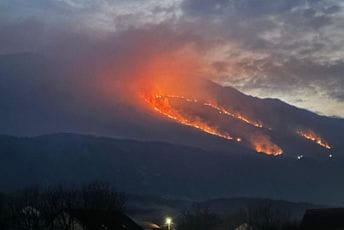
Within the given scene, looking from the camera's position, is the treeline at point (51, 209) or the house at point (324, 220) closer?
the house at point (324, 220)

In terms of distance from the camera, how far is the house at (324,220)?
8912cm

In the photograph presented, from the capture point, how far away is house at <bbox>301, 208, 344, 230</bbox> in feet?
292

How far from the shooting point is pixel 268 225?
10706 centimetres

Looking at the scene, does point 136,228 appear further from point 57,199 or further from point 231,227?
point 231,227

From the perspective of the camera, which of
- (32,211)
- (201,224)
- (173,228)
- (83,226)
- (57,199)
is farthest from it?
(173,228)

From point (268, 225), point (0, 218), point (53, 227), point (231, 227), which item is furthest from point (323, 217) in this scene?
point (231, 227)

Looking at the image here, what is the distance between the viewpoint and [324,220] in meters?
90.6

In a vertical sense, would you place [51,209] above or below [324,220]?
above

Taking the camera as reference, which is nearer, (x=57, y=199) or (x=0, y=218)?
(x=0, y=218)

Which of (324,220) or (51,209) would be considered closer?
(324,220)

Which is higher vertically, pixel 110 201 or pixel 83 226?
pixel 110 201

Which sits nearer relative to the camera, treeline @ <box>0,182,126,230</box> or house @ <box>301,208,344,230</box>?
house @ <box>301,208,344,230</box>

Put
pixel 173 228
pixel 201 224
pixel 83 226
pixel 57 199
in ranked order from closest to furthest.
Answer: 1. pixel 83 226
2. pixel 57 199
3. pixel 201 224
4. pixel 173 228

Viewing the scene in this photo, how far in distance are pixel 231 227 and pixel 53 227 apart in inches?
2427
